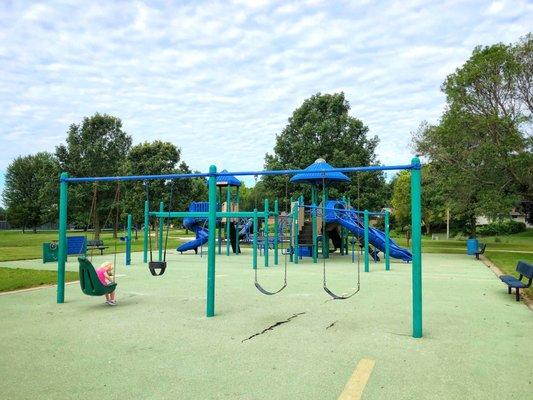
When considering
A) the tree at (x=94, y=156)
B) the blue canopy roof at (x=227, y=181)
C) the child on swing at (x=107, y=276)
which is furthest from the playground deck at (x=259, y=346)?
the tree at (x=94, y=156)

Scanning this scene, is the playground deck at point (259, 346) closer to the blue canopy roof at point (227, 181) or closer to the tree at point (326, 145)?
the blue canopy roof at point (227, 181)

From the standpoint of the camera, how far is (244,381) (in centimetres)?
418

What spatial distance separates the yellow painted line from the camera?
382cm

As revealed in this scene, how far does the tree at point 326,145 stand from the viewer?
33.5 meters

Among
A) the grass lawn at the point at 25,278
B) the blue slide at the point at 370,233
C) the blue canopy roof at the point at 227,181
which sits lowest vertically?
the grass lawn at the point at 25,278

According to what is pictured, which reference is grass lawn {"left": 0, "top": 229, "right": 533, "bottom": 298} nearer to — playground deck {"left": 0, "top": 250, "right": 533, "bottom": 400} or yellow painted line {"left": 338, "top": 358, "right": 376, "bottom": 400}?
playground deck {"left": 0, "top": 250, "right": 533, "bottom": 400}

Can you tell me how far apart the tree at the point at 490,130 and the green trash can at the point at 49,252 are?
64.8 feet

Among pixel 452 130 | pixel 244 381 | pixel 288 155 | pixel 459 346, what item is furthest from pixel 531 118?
pixel 244 381

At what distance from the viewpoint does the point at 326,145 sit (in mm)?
34938

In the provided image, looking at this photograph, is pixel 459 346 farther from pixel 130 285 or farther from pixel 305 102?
pixel 305 102

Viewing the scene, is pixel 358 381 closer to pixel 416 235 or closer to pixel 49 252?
pixel 416 235

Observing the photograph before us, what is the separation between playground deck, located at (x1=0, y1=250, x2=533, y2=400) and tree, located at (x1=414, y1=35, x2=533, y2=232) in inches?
566

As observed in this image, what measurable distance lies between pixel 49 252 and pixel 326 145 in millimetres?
23138

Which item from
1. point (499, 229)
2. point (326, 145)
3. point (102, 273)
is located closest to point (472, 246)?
point (326, 145)
